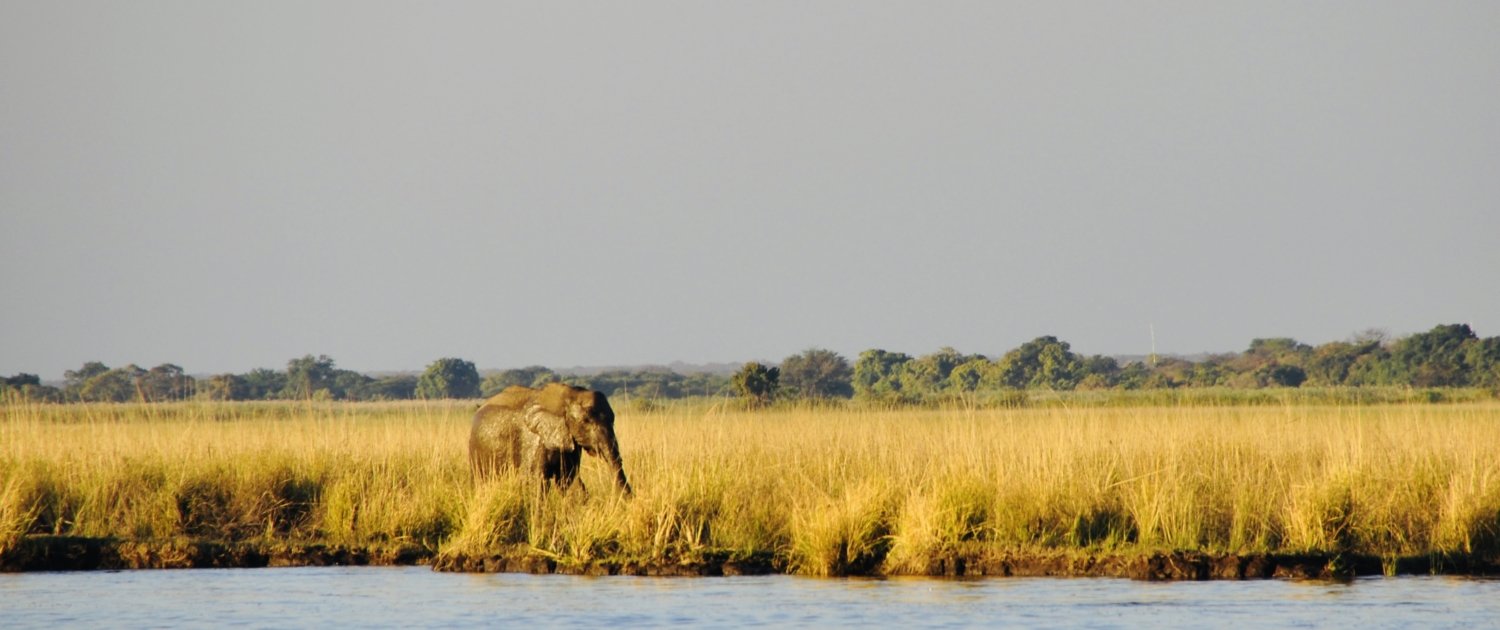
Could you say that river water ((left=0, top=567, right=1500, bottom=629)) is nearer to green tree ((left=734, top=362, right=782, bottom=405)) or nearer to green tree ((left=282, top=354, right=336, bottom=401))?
green tree ((left=734, top=362, right=782, bottom=405))

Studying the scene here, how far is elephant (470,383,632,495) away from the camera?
1552cm

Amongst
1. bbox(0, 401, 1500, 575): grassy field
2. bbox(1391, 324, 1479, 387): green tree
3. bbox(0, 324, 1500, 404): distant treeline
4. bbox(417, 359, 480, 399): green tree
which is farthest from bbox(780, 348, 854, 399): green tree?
bbox(0, 401, 1500, 575): grassy field

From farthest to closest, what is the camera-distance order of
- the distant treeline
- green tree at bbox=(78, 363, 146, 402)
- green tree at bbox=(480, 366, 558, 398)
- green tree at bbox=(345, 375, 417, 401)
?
green tree at bbox=(480, 366, 558, 398) → green tree at bbox=(345, 375, 417, 401) → green tree at bbox=(78, 363, 146, 402) → the distant treeline

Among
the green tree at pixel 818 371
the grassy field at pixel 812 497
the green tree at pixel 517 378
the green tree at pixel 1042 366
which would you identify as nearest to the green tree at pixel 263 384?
the green tree at pixel 517 378

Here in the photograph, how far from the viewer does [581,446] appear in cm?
1571

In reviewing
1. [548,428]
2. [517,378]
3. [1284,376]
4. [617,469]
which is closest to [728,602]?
[617,469]

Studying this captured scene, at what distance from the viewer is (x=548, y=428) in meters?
15.8

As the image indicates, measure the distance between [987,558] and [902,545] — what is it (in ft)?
2.14

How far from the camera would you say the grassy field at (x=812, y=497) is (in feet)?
44.2

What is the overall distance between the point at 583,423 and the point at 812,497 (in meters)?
2.10

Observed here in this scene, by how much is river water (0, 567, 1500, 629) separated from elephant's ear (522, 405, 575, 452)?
2.46 metres

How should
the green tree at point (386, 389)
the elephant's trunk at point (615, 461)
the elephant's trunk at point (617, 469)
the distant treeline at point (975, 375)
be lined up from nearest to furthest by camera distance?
the elephant's trunk at point (617, 469) → the elephant's trunk at point (615, 461) → the distant treeline at point (975, 375) → the green tree at point (386, 389)

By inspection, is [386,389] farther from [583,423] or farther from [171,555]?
[171,555]

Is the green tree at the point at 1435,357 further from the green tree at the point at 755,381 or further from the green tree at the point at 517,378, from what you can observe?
the green tree at the point at 517,378
